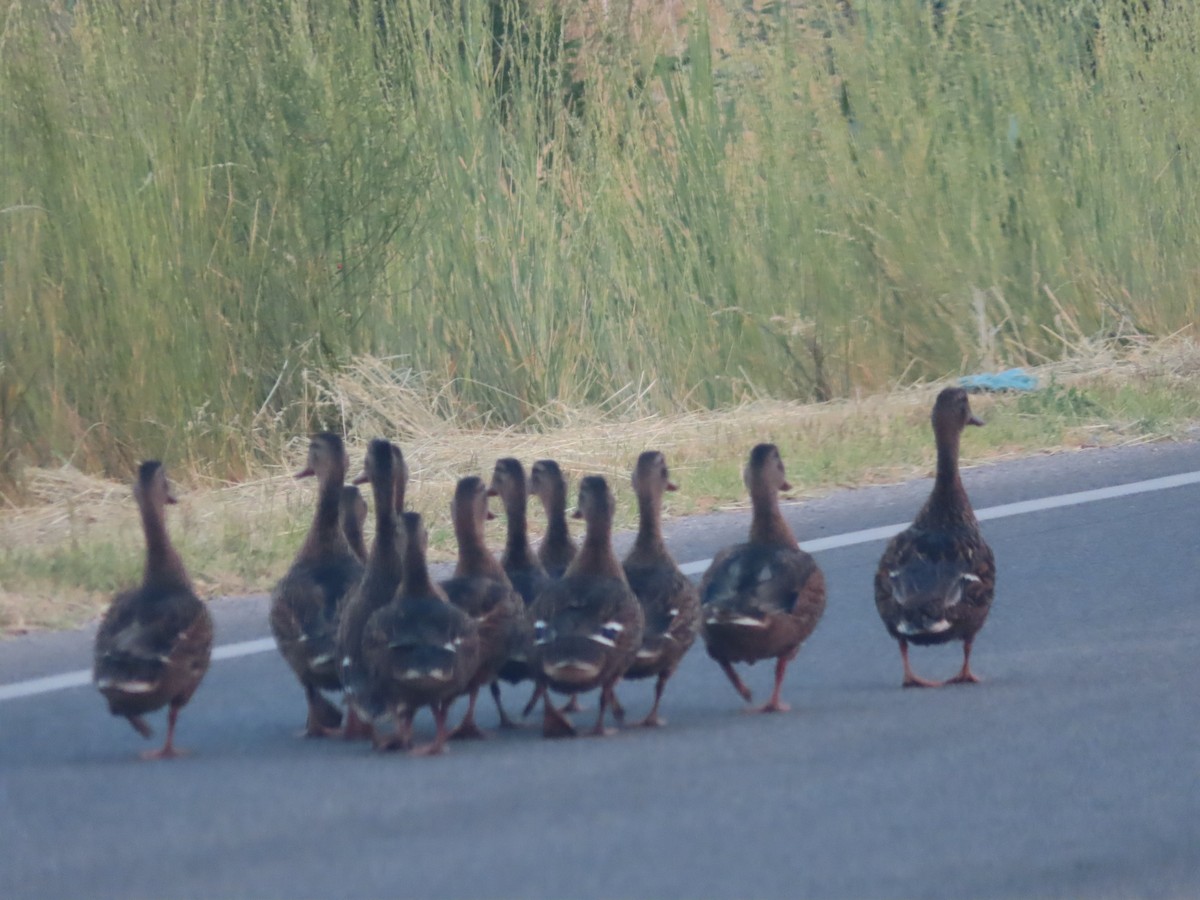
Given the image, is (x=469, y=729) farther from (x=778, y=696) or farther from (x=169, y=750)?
(x=778, y=696)

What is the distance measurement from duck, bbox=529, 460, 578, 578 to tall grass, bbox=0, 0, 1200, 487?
13.3ft

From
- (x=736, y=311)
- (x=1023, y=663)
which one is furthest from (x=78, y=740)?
(x=736, y=311)

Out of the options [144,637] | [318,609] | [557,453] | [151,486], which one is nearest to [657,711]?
[318,609]

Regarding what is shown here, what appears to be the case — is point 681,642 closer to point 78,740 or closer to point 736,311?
point 78,740

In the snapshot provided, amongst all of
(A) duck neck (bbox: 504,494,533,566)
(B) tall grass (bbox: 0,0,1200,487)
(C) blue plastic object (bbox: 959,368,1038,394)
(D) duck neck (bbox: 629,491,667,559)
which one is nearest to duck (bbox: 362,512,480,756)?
(D) duck neck (bbox: 629,491,667,559)

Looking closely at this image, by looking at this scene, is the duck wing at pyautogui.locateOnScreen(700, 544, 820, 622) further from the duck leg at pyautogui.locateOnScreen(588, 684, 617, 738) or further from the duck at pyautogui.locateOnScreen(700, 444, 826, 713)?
the duck leg at pyautogui.locateOnScreen(588, 684, 617, 738)

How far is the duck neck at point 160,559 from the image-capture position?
19.9ft

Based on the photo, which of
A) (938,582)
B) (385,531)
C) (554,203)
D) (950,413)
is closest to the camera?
(385,531)

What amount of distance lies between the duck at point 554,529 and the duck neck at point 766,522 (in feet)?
2.17

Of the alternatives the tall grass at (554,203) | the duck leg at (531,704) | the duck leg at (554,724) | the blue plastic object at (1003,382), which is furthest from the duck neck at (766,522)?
the blue plastic object at (1003,382)

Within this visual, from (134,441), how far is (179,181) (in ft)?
4.83

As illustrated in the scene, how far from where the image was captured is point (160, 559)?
611 cm

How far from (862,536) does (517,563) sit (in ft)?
8.29

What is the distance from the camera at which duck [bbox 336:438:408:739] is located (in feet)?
18.9
